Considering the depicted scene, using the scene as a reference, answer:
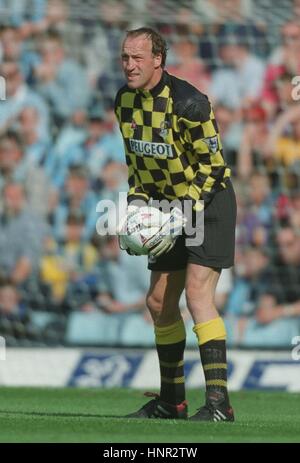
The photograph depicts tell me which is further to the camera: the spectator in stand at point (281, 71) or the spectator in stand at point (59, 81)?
the spectator in stand at point (59, 81)

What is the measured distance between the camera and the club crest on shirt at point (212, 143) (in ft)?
19.2

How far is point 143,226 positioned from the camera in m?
6.05

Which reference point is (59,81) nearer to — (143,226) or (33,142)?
(33,142)

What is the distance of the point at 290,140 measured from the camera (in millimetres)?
10359

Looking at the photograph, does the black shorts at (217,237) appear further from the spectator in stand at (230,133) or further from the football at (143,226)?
the spectator in stand at (230,133)

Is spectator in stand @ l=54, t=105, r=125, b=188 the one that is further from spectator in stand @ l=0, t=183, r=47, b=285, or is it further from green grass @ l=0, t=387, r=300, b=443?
green grass @ l=0, t=387, r=300, b=443

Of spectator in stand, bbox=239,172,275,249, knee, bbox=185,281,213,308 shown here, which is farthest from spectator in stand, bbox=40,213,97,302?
knee, bbox=185,281,213,308

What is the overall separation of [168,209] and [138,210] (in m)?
0.17

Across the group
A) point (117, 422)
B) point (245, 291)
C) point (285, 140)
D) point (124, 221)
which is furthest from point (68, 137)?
point (117, 422)

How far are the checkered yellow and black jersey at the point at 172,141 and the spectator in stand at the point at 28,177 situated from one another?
4255mm

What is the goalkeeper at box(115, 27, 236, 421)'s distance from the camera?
231 inches

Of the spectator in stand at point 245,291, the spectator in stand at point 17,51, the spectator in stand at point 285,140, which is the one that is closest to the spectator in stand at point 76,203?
the spectator in stand at point 17,51

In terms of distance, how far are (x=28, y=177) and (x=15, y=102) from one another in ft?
2.43
